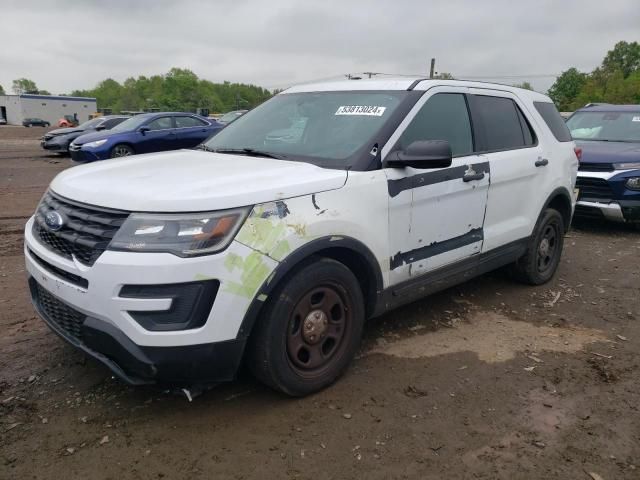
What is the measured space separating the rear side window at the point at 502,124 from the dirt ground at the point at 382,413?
4.78ft

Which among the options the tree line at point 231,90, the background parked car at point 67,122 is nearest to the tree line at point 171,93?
the tree line at point 231,90

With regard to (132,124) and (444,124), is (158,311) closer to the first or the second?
(444,124)

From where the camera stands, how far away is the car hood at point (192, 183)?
261 centimetres

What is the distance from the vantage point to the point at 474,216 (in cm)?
406

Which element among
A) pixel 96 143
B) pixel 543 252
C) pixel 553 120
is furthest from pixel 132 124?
pixel 543 252

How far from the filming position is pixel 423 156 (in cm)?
325

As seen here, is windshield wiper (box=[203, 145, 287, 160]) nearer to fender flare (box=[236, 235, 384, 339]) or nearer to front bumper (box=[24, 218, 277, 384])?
fender flare (box=[236, 235, 384, 339])

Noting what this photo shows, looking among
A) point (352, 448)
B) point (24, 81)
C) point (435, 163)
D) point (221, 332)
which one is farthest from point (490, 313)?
point (24, 81)

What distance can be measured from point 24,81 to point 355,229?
18088 centimetres

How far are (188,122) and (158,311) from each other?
12.9 m

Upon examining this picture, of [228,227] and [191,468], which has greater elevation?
[228,227]

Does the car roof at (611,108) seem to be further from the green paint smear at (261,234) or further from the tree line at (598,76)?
the tree line at (598,76)

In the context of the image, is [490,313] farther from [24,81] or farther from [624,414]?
[24,81]

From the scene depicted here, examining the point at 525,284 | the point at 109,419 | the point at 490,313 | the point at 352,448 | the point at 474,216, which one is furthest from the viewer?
the point at 525,284
